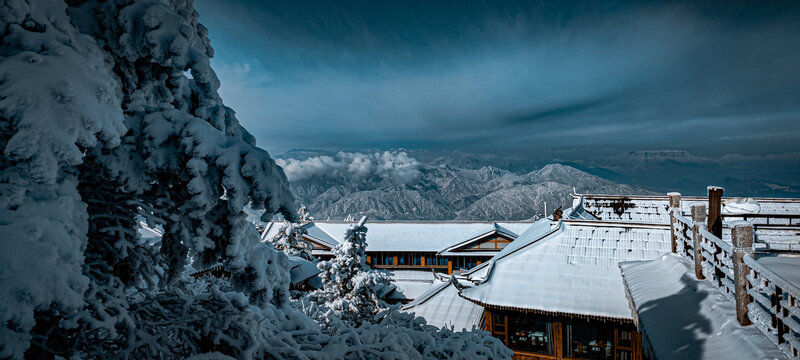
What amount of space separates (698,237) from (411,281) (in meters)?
29.6

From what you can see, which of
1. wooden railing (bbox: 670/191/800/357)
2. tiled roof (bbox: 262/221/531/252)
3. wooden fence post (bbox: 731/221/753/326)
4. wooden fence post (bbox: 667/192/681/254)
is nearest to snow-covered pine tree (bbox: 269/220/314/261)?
tiled roof (bbox: 262/221/531/252)

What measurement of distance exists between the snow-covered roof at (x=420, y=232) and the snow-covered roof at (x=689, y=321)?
94.7 feet

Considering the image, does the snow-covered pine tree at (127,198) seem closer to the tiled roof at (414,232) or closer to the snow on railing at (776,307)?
the snow on railing at (776,307)

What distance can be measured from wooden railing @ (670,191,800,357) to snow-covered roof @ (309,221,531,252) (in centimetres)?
3005

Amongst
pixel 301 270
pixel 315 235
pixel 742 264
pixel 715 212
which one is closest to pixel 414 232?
pixel 315 235

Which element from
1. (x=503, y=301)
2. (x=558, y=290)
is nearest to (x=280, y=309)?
(x=503, y=301)

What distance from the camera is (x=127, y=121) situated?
3209 millimetres

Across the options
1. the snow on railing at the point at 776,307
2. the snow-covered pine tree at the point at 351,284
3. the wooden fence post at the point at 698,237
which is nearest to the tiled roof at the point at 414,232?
the snow-covered pine tree at the point at 351,284

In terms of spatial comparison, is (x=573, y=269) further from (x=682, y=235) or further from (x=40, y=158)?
(x=40, y=158)

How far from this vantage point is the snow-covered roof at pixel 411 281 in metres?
31.8

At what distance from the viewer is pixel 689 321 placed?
5.87 meters

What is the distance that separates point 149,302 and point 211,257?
983 millimetres

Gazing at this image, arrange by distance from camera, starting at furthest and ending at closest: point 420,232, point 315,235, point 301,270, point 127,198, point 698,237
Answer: point 420,232
point 315,235
point 301,270
point 698,237
point 127,198

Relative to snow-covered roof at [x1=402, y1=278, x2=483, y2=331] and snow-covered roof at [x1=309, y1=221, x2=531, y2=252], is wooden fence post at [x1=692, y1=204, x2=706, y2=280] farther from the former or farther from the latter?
snow-covered roof at [x1=309, y1=221, x2=531, y2=252]
